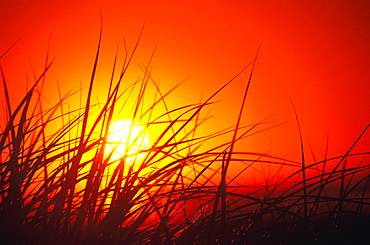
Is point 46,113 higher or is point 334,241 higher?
point 46,113

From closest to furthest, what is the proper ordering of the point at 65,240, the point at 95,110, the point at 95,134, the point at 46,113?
the point at 65,240
the point at 46,113
the point at 95,134
the point at 95,110

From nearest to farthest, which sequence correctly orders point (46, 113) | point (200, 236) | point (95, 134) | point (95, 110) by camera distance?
point (200, 236), point (46, 113), point (95, 134), point (95, 110)

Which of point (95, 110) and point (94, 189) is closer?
point (94, 189)

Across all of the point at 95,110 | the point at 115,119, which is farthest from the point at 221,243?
the point at 95,110

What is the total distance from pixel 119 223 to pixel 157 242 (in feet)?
0.30

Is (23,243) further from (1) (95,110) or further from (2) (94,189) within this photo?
(1) (95,110)

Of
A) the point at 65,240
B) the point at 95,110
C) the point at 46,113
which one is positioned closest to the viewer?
the point at 65,240

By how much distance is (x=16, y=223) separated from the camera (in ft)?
2.48

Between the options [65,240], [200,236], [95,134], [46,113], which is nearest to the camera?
[65,240]

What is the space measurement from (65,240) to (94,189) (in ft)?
0.39

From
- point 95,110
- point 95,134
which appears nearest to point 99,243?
point 95,134

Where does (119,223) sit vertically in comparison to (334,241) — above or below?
above

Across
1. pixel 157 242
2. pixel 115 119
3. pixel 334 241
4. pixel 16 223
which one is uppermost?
pixel 115 119

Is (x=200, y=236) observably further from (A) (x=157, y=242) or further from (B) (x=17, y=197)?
(B) (x=17, y=197)
